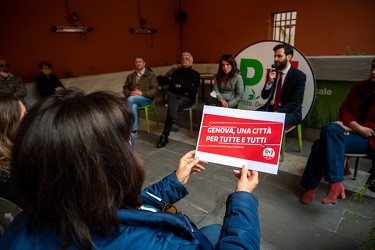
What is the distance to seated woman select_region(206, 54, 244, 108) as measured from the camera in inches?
124

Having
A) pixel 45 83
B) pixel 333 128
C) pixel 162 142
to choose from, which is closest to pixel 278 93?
pixel 333 128

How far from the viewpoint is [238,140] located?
1.12 meters

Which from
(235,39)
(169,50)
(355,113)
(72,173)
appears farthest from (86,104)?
(169,50)

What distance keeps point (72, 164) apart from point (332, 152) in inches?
76.6

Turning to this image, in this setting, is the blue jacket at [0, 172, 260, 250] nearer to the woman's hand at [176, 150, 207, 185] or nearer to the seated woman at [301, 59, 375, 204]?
the woman's hand at [176, 150, 207, 185]

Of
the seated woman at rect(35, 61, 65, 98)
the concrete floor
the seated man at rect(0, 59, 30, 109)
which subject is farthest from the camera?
the seated woman at rect(35, 61, 65, 98)

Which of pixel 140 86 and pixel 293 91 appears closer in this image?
pixel 293 91

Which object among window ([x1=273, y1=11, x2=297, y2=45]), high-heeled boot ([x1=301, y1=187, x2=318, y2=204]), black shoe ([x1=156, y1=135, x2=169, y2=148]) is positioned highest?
window ([x1=273, y1=11, x2=297, y2=45])

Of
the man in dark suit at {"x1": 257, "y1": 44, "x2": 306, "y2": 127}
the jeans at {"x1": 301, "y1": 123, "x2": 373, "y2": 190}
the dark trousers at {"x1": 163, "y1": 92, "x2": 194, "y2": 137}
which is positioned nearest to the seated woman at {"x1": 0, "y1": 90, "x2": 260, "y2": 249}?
the jeans at {"x1": 301, "y1": 123, "x2": 373, "y2": 190}

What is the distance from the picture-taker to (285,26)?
18.8ft

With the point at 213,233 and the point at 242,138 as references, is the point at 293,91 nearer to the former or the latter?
the point at 242,138

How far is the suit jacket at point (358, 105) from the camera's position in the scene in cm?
196

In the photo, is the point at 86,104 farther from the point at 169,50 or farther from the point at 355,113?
the point at 169,50

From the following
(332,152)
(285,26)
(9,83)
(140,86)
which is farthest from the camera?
(285,26)
